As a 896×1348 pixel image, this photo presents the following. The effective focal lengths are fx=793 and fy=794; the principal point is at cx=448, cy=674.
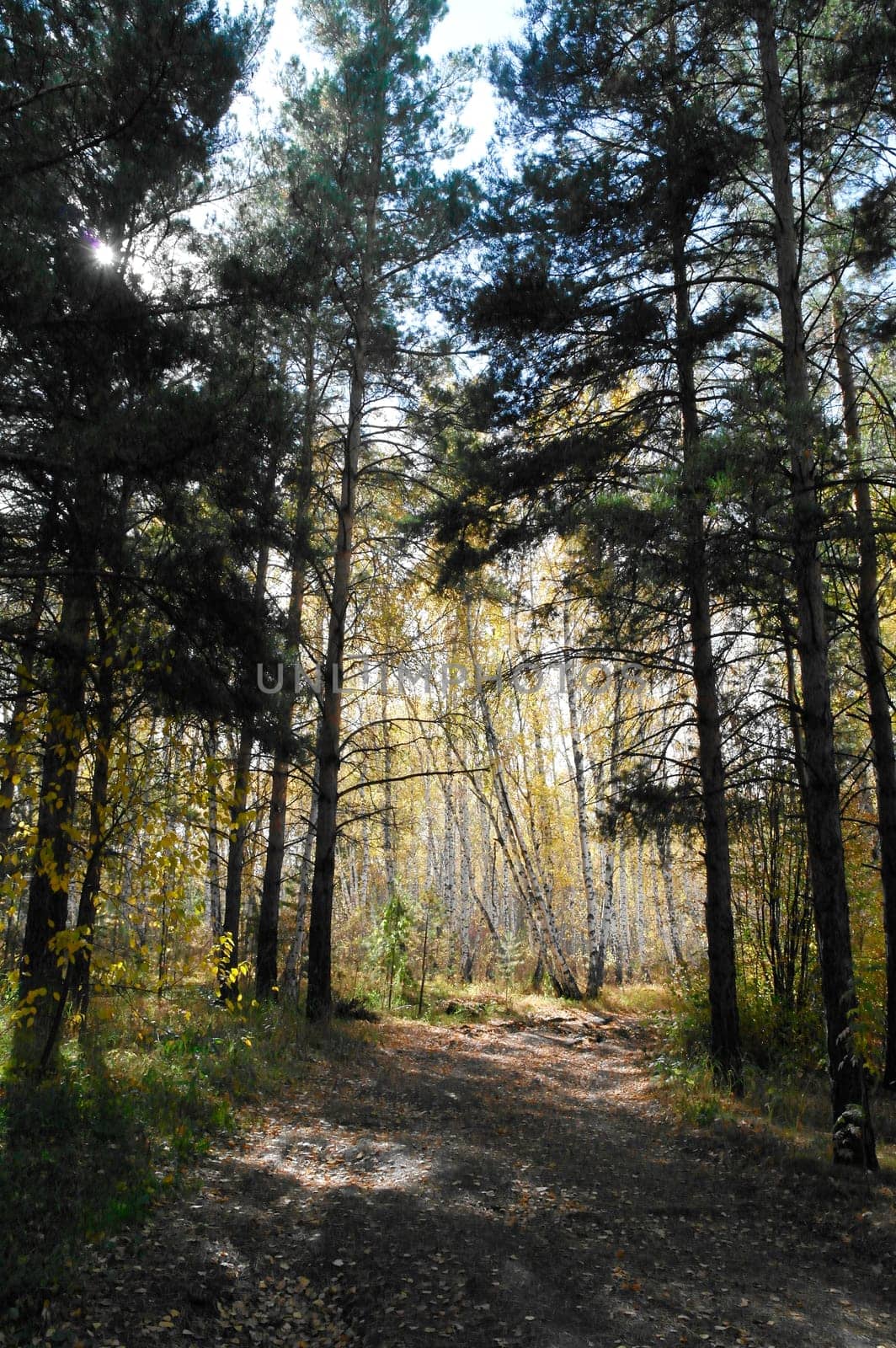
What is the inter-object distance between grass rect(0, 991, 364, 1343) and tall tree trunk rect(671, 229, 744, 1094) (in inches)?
166

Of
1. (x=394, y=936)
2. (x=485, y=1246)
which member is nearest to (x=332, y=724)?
(x=394, y=936)

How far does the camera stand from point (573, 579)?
8266 mm

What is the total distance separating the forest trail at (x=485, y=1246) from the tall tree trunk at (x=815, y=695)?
0.60 metres

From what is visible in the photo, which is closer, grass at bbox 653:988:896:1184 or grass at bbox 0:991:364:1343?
grass at bbox 0:991:364:1343

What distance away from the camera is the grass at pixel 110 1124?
3619 millimetres

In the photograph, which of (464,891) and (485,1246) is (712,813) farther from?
(464,891)

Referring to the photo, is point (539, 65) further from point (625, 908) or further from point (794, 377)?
point (625, 908)

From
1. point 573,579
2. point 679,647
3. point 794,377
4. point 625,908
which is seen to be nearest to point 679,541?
point 794,377

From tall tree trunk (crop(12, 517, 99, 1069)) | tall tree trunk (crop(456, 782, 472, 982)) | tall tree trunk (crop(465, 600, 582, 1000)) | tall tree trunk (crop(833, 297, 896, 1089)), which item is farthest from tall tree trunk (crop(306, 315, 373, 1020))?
tall tree trunk (crop(456, 782, 472, 982))

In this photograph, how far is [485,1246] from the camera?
4.20m

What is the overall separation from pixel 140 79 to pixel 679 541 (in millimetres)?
4492

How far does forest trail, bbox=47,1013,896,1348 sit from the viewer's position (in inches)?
136

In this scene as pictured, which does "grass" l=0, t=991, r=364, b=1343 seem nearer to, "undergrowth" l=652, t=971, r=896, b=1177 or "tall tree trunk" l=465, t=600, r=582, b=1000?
"undergrowth" l=652, t=971, r=896, b=1177

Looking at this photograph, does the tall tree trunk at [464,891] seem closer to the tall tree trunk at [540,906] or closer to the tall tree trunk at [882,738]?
the tall tree trunk at [540,906]
